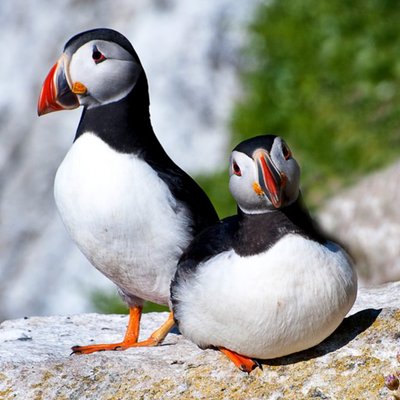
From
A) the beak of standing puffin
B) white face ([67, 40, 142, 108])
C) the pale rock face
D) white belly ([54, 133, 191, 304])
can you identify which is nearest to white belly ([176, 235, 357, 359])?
the beak of standing puffin

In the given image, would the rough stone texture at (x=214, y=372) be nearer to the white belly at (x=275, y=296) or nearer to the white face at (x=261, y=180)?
the white belly at (x=275, y=296)

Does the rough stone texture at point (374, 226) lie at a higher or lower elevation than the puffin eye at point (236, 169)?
lower

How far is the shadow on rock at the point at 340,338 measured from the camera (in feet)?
15.8

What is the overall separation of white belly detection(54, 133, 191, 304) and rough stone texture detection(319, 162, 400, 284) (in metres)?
3.64

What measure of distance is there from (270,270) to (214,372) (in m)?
0.75

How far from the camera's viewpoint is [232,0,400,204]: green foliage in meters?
10.4

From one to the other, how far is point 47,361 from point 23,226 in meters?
6.85

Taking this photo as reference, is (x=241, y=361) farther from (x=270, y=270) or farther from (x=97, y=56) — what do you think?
(x=97, y=56)

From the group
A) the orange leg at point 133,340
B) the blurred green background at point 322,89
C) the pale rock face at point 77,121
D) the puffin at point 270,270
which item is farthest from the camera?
the pale rock face at point 77,121

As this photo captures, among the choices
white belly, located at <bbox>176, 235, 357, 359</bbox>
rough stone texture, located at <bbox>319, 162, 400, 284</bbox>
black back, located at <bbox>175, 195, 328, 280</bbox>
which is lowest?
rough stone texture, located at <bbox>319, 162, 400, 284</bbox>

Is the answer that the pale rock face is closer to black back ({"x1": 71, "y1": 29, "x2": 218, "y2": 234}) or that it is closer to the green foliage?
the green foliage

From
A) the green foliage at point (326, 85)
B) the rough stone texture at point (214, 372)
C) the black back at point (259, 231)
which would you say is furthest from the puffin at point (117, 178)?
the green foliage at point (326, 85)

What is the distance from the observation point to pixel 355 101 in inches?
428

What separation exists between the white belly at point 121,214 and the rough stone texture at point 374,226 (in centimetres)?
364
